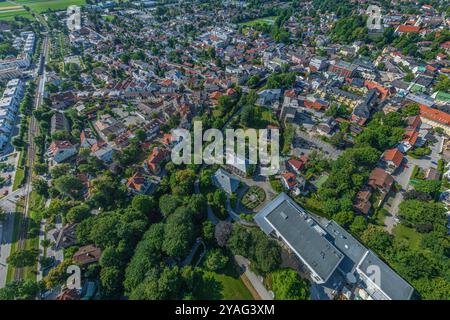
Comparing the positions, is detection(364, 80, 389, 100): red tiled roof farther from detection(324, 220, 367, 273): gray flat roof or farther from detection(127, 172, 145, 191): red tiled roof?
detection(127, 172, 145, 191): red tiled roof

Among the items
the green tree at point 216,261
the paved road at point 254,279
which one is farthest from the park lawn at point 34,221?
the paved road at point 254,279

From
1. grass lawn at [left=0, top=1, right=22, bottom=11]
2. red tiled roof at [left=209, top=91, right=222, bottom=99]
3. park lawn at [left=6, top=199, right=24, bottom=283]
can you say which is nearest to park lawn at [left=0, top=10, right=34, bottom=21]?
grass lawn at [left=0, top=1, right=22, bottom=11]

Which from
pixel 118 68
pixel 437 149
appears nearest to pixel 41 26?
pixel 118 68

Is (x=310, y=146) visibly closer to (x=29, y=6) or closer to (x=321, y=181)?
(x=321, y=181)

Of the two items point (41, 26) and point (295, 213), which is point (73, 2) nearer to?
point (41, 26)

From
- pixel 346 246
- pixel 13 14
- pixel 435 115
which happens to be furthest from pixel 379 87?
pixel 13 14

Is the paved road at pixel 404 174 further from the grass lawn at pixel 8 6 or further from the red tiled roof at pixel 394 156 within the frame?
the grass lawn at pixel 8 6
